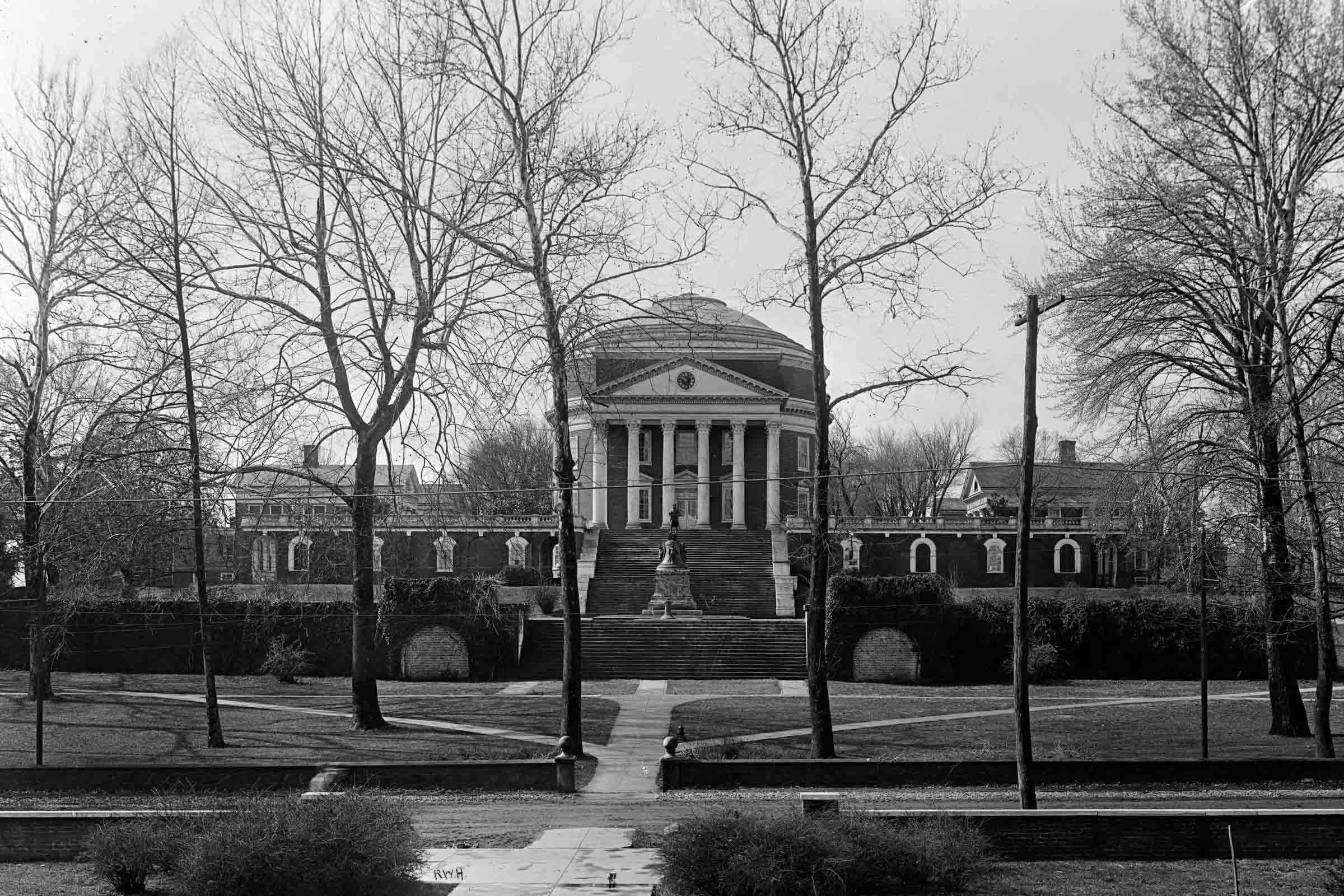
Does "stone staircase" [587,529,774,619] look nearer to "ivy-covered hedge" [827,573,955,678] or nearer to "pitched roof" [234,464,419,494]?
"ivy-covered hedge" [827,573,955,678]

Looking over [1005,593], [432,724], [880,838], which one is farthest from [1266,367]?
[1005,593]

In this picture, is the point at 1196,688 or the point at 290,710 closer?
the point at 290,710

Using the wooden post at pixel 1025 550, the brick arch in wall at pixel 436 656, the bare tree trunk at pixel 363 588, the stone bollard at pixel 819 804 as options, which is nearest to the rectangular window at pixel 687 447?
the brick arch in wall at pixel 436 656

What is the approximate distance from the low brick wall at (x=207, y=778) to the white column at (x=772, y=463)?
4743cm

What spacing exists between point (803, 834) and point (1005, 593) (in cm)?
4287

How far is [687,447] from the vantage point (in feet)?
226

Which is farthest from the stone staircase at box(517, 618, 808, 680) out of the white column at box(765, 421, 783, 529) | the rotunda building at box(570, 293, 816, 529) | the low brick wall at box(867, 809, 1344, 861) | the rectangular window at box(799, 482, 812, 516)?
the low brick wall at box(867, 809, 1344, 861)

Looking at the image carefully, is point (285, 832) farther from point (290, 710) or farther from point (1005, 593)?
point (1005, 593)

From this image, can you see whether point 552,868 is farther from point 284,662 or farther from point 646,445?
point 646,445

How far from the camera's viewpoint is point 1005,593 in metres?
52.6

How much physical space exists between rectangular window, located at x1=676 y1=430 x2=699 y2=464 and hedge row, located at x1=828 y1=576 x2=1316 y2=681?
94.4 ft

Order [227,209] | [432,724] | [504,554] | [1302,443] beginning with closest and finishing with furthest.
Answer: [1302,443]
[227,209]
[432,724]
[504,554]

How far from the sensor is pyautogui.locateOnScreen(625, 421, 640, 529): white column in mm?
65750

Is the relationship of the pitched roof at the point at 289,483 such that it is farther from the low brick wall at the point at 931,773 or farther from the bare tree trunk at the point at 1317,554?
the bare tree trunk at the point at 1317,554
